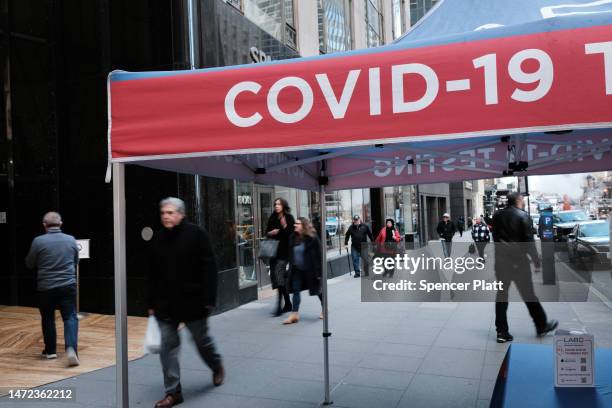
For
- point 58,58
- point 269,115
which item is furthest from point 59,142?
point 269,115

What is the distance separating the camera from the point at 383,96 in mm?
2945

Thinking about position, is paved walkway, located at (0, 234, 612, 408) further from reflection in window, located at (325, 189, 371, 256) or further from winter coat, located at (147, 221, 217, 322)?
reflection in window, located at (325, 189, 371, 256)

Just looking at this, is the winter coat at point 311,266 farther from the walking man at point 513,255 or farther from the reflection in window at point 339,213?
the reflection in window at point 339,213

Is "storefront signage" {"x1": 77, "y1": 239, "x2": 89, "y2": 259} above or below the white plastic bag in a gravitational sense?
above

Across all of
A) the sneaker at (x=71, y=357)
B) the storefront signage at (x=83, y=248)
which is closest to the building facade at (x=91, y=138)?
the storefront signage at (x=83, y=248)

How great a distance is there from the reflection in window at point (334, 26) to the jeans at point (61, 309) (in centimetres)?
1229

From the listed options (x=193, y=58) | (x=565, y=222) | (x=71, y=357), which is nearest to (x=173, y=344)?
(x=71, y=357)

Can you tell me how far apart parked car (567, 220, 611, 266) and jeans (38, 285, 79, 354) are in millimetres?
13602

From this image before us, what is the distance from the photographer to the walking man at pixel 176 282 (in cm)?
459

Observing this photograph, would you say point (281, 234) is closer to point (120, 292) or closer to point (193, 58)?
point (193, 58)

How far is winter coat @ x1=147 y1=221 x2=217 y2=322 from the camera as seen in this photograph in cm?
459

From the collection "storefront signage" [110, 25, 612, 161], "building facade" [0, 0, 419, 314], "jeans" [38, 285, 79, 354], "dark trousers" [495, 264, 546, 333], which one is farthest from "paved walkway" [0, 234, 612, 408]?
"building facade" [0, 0, 419, 314]

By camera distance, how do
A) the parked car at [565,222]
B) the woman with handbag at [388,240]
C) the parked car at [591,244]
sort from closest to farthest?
the woman with handbag at [388,240], the parked car at [591,244], the parked car at [565,222]

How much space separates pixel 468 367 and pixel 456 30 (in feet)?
11.8
